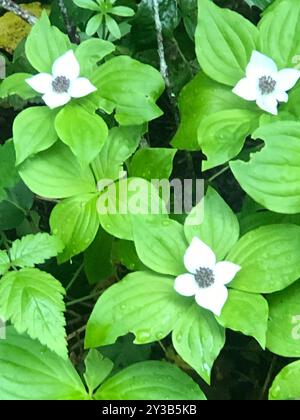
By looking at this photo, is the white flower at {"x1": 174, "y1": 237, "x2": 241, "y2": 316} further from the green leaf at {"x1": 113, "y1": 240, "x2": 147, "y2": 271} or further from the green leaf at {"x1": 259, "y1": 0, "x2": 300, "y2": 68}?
the green leaf at {"x1": 259, "y1": 0, "x2": 300, "y2": 68}

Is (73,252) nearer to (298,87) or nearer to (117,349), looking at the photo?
(117,349)

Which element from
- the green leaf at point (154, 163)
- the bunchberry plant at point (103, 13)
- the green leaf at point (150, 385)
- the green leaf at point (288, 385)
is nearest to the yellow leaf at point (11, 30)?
the bunchberry plant at point (103, 13)

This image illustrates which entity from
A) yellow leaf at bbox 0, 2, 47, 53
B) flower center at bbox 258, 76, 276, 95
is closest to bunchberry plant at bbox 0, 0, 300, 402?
flower center at bbox 258, 76, 276, 95

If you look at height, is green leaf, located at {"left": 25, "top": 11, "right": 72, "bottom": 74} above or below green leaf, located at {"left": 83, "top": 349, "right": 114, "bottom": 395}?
above

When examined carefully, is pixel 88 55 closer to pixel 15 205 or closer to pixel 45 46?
pixel 45 46

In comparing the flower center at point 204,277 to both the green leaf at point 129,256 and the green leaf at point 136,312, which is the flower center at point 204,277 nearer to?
the green leaf at point 136,312

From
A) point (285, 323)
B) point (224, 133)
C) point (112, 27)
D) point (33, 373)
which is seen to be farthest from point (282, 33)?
point (33, 373)
